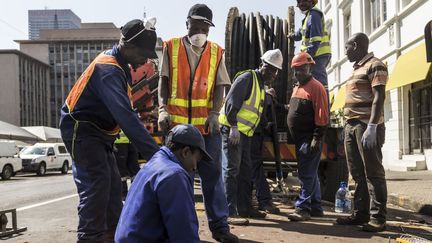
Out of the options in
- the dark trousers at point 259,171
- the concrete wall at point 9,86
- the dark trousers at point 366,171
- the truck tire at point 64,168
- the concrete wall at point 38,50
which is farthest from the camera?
the concrete wall at point 38,50

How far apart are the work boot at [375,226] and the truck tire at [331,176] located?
2.04 metres

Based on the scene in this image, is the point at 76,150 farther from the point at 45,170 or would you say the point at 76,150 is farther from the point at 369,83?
the point at 45,170

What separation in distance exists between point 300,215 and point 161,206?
Answer: 147 inches

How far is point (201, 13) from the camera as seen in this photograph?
488 centimetres

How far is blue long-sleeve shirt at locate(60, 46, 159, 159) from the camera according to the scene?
3.34 m

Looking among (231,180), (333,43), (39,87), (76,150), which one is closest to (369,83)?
(231,180)

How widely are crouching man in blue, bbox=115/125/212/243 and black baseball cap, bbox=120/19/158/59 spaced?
1226 millimetres

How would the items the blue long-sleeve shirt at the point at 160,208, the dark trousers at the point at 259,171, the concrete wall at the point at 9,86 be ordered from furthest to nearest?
the concrete wall at the point at 9,86 < the dark trousers at the point at 259,171 < the blue long-sleeve shirt at the point at 160,208

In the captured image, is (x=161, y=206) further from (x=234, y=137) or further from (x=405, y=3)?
(x=405, y=3)

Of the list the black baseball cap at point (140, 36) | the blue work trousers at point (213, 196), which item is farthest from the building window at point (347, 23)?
the black baseball cap at point (140, 36)

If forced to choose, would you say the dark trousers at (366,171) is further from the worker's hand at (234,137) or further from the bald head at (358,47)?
→ the worker's hand at (234,137)

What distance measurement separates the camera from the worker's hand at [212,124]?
491 centimetres

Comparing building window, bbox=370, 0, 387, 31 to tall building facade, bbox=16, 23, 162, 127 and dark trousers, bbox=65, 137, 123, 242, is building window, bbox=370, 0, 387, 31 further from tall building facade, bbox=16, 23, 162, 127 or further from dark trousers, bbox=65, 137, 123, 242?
tall building facade, bbox=16, 23, 162, 127

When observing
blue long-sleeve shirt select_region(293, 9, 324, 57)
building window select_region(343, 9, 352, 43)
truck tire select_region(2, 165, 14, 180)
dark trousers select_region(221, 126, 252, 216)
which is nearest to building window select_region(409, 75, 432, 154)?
building window select_region(343, 9, 352, 43)
